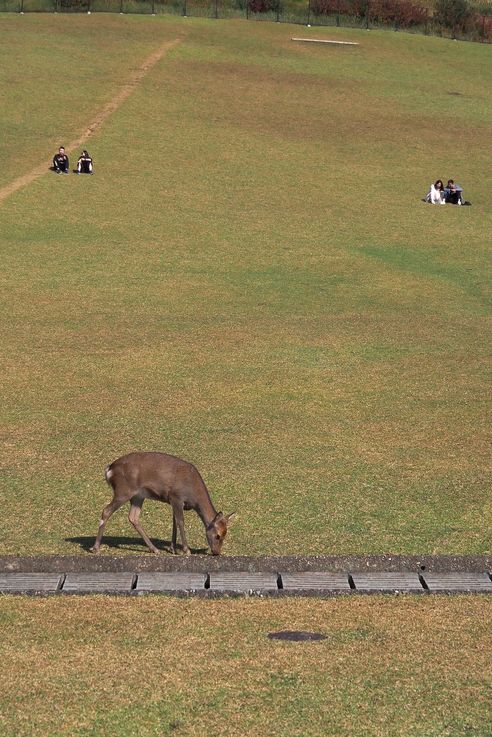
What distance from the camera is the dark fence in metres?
94.4

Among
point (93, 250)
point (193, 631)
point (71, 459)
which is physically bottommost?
point (93, 250)

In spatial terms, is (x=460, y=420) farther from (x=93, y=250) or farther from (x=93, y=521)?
(x=93, y=250)

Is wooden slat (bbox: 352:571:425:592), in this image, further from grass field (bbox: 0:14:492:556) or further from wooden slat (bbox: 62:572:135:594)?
wooden slat (bbox: 62:572:135:594)

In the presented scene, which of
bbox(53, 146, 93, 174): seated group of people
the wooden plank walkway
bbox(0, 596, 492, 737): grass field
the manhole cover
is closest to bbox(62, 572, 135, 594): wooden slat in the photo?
the wooden plank walkway

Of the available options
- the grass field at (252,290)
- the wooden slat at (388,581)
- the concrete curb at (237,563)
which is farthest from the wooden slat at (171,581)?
the wooden slat at (388,581)

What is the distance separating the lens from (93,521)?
16.4 m

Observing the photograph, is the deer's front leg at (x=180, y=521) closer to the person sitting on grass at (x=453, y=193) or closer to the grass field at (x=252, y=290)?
the grass field at (x=252, y=290)

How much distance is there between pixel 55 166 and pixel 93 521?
127 ft

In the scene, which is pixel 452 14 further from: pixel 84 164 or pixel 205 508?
pixel 205 508

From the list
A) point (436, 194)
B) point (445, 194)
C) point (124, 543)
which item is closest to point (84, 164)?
point (436, 194)

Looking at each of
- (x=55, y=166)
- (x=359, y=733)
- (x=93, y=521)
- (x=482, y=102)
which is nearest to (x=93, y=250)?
(x=55, y=166)

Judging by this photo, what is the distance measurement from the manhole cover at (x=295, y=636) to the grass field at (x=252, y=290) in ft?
10.2

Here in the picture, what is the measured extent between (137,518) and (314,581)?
8.39 ft

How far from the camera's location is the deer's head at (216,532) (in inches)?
565
